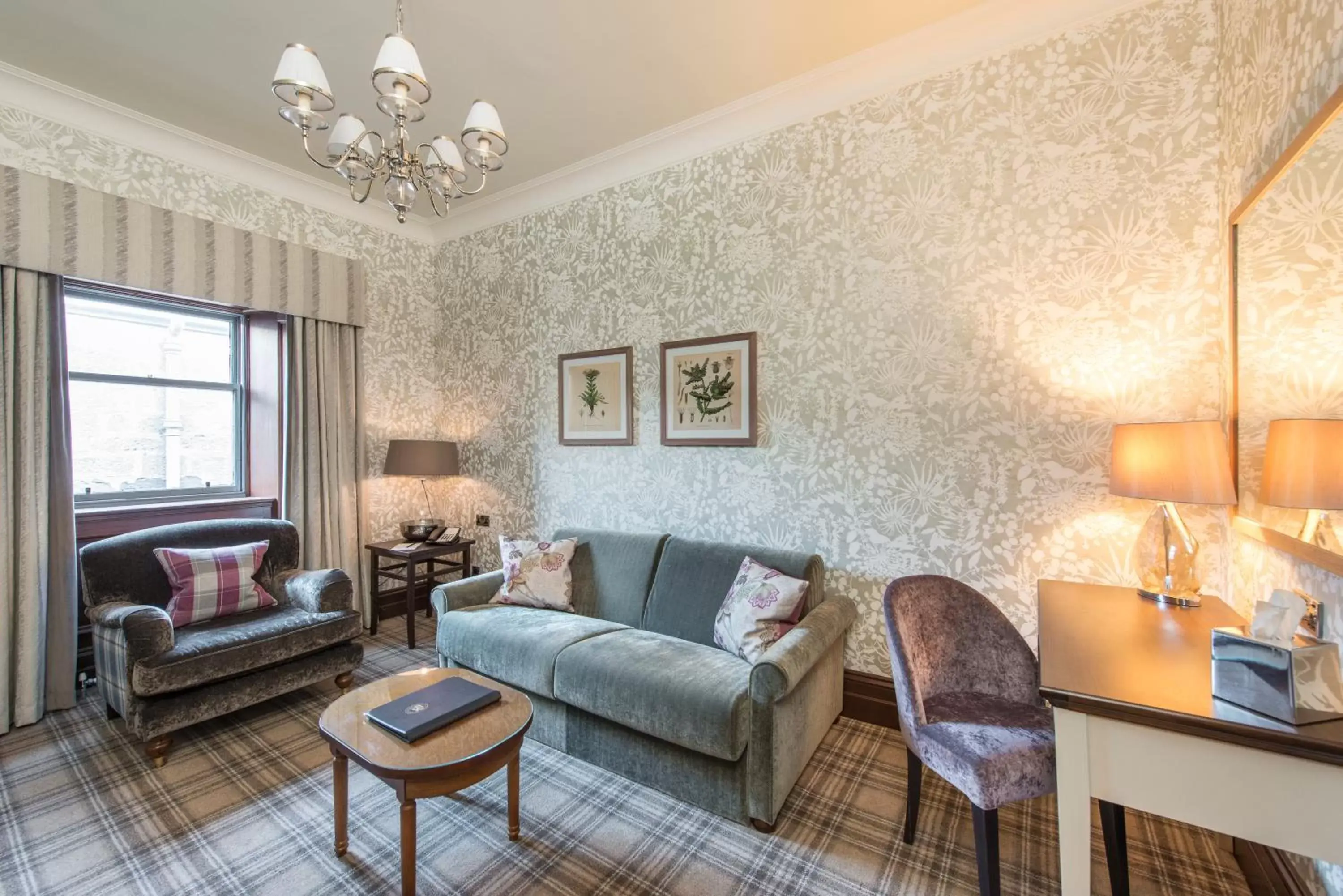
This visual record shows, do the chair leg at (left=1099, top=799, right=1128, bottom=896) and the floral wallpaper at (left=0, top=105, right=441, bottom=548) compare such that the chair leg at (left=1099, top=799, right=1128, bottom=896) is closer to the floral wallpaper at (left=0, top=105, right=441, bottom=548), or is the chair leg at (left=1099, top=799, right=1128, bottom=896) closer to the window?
the floral wallpaper at (left=0, top=105, right=441, bottom=548)

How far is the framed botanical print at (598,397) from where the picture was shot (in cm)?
346

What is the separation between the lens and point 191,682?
2393 millimetres

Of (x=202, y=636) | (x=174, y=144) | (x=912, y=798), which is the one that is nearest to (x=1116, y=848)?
(x=912, y=798)

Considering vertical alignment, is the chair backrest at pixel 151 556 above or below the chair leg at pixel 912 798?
above

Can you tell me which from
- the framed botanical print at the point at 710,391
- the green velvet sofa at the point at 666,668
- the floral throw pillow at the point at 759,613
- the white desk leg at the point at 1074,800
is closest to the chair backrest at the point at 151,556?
the green velvet sofa at the point at 666,668

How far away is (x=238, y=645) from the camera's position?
2535mm

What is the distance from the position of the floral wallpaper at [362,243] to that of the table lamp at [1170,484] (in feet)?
14.2

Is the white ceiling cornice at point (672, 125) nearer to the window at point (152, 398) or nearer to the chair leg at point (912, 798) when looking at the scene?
the window at point (152, 398)

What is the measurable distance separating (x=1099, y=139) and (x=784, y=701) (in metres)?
2.48

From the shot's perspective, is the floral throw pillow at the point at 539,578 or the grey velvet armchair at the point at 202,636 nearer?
the grey velvet armchair at the point at 202,636

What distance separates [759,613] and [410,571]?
94.0 inches

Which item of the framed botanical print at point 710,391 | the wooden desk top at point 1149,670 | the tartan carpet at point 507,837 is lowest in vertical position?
the tartan carpet at point 507,837

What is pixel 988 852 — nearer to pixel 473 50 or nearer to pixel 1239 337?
pixel 1239 337

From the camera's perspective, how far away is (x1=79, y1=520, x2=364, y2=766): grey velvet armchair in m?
2.32
